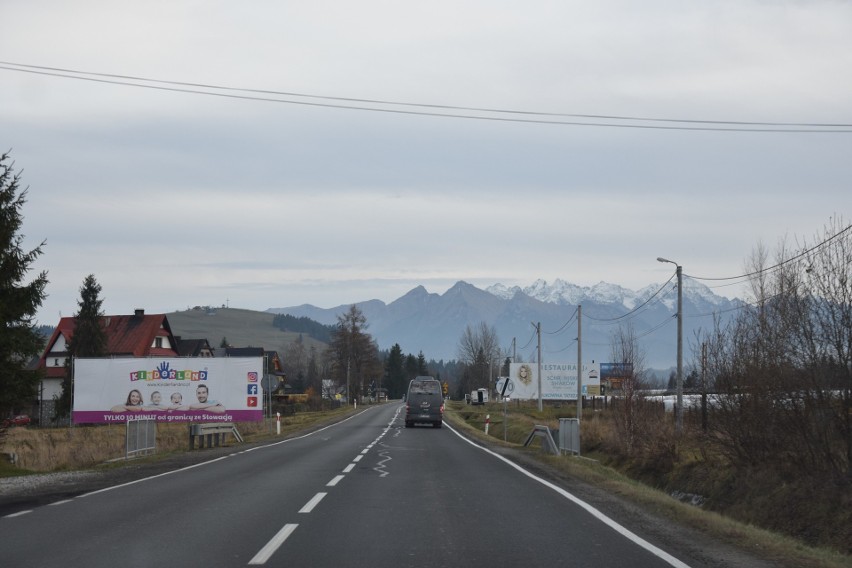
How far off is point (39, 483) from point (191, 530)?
1004 centimetres

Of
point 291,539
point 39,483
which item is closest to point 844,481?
point 291,539

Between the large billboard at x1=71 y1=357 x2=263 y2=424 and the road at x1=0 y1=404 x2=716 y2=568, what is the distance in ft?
126

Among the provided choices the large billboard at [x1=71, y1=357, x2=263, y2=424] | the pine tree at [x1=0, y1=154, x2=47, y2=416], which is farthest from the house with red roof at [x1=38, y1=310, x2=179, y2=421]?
the pine tree at [x1=0, y1=154, x2=47, y2=416]

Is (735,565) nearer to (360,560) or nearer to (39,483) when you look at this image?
(360,560)

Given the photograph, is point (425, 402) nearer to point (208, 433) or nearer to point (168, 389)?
point (168, 389)

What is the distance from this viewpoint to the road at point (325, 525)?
907 centimetres

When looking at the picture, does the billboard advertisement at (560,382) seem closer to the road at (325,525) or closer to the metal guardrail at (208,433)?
the metal guardrail at (208,433)

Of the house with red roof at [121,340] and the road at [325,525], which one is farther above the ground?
the house with red roof at [121,340]

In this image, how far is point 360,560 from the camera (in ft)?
29.1

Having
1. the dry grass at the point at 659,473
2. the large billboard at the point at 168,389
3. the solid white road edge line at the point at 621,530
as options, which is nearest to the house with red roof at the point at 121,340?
the large billboard at the point at 168,389

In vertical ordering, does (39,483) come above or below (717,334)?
below

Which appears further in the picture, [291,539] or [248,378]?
[248,378]

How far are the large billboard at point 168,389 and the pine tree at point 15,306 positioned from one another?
31994 millimetres

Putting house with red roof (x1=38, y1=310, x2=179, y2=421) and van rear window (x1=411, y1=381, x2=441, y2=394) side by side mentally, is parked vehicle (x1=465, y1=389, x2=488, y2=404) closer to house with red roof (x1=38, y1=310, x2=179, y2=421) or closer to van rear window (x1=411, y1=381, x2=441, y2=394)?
house with red roof (x1=38, y1=310, x2=179, y2=421)
